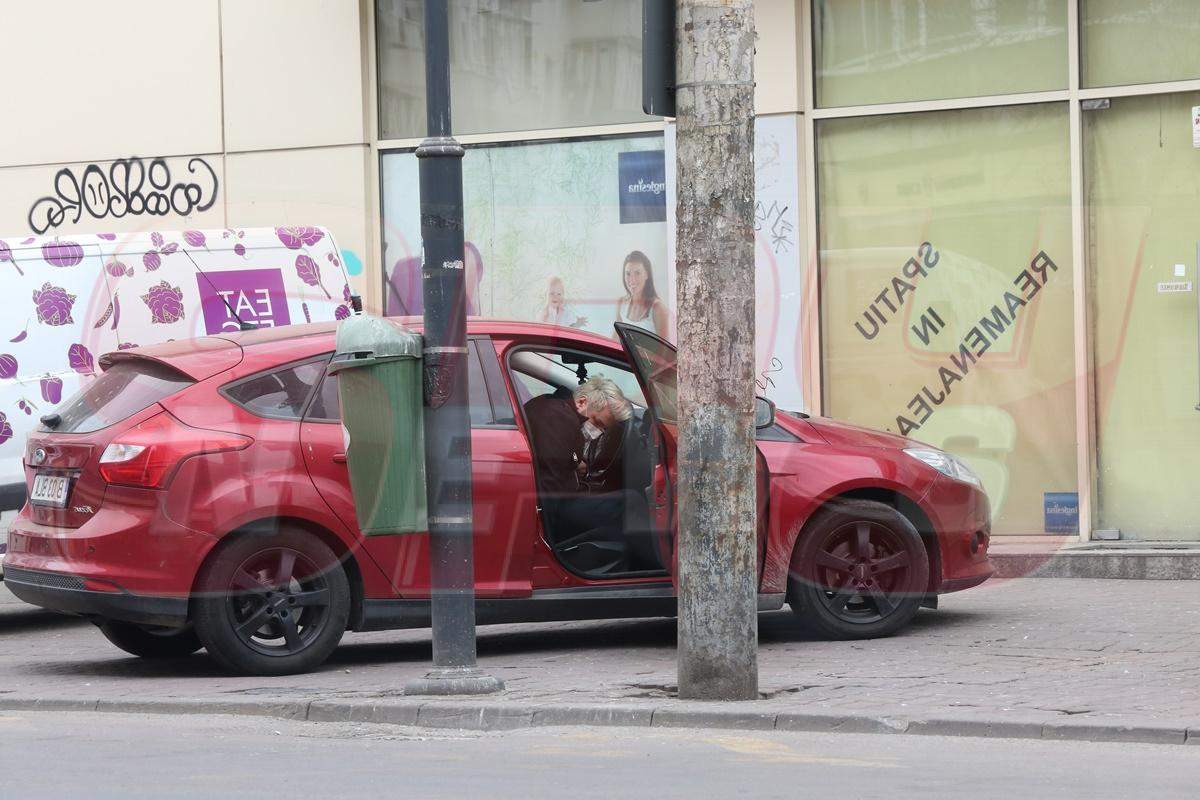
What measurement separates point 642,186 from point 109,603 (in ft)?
21.7

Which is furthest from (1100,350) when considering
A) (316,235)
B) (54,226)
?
(54,226)

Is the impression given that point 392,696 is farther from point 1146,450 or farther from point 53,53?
point 53,53

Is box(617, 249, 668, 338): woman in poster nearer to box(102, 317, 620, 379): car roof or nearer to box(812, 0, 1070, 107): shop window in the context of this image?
box(812, 0, 1070, 107): shop window

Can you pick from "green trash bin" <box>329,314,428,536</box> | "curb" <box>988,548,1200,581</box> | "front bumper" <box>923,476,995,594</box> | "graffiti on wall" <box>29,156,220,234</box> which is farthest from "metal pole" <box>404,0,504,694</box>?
"graffiti on wall" <box>29,156,220,234</box>

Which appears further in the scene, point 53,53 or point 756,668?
point 53,53

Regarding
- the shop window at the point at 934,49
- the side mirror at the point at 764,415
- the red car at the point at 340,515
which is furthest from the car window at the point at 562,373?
the shop window at the point at 934,49

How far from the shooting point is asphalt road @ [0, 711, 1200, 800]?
20.2 feet

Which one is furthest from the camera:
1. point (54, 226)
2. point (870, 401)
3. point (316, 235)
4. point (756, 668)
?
point (54, 226)

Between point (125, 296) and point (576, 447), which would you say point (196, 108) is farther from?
point (576, 447)

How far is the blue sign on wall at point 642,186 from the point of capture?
13977 mm

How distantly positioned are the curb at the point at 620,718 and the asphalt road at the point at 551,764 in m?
0.07

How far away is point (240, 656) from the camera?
8.62 metres

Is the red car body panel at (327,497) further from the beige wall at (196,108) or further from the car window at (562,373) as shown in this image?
the beige wall at (196,108)

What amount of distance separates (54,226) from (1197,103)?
8.86 m
